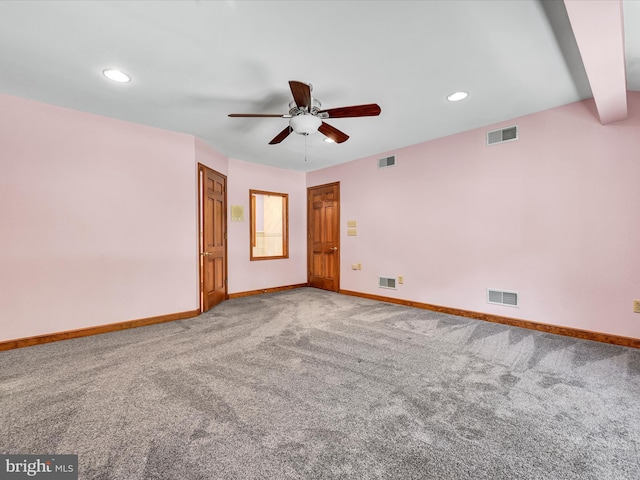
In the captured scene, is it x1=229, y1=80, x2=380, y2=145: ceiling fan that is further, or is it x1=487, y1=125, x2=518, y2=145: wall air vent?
x1=487, y1=125, x2=518, y2=145: wall air vent

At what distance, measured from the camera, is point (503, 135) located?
3549 millimetres

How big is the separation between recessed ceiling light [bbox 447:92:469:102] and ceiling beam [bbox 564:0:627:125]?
96 centimetres

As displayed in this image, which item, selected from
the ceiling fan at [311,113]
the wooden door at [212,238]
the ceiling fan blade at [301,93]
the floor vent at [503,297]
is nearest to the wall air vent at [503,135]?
the floor vent at [503,297]

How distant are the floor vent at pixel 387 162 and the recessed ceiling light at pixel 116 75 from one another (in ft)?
12.1

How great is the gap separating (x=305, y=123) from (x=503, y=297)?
3273 mm

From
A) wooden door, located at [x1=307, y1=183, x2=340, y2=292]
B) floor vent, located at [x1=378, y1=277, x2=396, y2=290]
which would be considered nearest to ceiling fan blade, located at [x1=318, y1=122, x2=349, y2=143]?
wooden door, located at [x1=307, y1=183, x2=340, y2=292]

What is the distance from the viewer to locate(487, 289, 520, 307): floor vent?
3.48m

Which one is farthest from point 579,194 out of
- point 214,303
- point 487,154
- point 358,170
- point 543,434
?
point 214,303

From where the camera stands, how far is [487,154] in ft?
12.1

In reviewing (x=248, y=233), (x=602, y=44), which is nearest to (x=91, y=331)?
(x=248, y=233)

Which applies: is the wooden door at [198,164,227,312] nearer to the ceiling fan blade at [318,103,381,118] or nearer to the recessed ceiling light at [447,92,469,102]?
the ceiling fan blade at [318,103,381,118]

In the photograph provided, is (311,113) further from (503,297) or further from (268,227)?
(268,227)

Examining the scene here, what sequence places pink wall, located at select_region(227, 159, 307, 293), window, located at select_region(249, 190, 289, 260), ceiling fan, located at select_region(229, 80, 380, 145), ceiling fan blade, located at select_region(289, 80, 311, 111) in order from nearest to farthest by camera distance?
ceiling fan blade, located at select_region(289, 80, 311, 111), ceiling fan, located at select_region(229, 80, 380, 145), pink wall, located at select_region(227, 159, 307, 293), window, located at select_region(249, 190, 289, 260)

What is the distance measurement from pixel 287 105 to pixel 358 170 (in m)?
2.49
